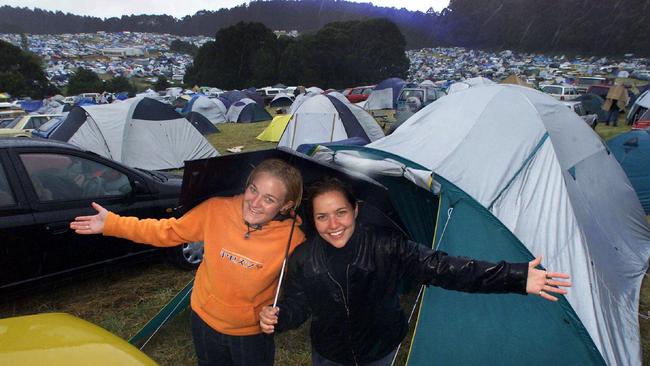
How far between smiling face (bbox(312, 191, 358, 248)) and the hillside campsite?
47cm

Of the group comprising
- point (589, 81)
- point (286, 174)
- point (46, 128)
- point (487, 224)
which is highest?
point (589, 81)

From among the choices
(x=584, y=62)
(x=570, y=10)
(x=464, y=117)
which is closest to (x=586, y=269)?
(x=464, y=117)

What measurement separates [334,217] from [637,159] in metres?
7.51

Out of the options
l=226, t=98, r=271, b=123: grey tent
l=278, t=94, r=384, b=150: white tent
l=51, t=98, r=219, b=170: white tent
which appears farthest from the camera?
l=226, t=98, r=271, b=123: grey tent

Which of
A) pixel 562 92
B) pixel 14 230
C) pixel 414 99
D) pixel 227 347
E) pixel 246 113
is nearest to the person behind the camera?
pixel 227 347

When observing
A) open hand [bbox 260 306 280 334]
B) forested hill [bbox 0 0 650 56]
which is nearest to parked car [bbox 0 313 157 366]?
open hand [bbox 260 306 280 334]

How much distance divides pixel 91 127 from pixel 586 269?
31.4 feet

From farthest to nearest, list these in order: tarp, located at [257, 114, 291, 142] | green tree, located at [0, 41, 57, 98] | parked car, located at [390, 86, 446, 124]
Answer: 1. green tree, located at [0, 41, 57, 98]
2. parked car, located at [390, 86, 446, 124]
3. tarp, located at [257, 114, 291, 142]

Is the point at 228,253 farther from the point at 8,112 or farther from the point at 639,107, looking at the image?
the point at 8,112

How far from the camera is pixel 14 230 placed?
11.0ft

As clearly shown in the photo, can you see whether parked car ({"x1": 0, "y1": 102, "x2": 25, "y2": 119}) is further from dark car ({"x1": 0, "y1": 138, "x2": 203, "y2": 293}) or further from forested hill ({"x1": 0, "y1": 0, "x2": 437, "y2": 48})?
forested hill ({"x1": 0, "y1": 0, "x2": 437, "y2": 48})

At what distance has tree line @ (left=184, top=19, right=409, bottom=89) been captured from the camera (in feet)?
161

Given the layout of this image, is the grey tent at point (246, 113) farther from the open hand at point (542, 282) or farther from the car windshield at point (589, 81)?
the car windshield at point (589, 81)

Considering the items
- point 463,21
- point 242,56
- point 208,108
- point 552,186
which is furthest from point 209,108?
point 463,21
